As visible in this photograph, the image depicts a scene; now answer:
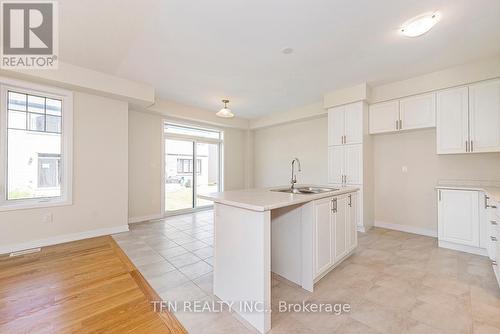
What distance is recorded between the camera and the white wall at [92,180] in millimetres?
3179

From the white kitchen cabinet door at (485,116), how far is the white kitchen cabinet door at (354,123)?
4.81ft

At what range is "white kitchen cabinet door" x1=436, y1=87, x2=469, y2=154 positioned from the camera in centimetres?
312

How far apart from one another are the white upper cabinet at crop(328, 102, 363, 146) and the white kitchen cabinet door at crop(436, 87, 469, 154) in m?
1.13

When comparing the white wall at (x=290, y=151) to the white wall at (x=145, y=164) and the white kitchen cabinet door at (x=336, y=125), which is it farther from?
the white wall at (x=145, y=164)

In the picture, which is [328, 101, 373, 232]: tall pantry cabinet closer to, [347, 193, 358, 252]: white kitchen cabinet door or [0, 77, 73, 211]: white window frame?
[347, 193, 358, 252]: white kitchen cabinet door

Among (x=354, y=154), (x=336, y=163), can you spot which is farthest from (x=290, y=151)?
(x=354, y=154)

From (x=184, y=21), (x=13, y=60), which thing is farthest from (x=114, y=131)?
(x=184, y=21)

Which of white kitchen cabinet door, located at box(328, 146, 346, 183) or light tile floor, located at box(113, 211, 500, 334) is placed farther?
white kitchen cabinet door, located at box(328, 146, 346, 183)

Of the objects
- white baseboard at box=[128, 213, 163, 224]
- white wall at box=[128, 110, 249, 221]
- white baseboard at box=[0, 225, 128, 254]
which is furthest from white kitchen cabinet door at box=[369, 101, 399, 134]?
white baseboard at box=[0, 225, 128, 254]

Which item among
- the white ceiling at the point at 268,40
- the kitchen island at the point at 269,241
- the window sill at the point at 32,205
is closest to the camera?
the kitchen island at the point at 269,241

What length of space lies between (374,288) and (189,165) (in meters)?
4.81

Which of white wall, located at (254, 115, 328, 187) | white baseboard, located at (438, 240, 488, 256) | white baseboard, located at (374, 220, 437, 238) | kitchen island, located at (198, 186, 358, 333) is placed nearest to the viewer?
kitchen island, located at (198, 186, 358, 333)

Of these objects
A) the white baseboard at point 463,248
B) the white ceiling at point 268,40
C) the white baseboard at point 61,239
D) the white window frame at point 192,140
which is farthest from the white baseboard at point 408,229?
the white baseboard at point 61,239

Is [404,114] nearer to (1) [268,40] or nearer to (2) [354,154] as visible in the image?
(2) [354,154]
